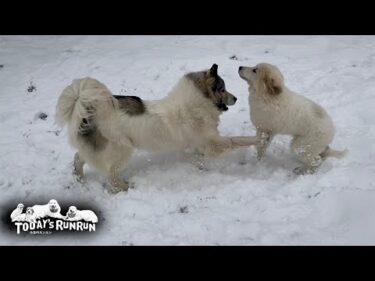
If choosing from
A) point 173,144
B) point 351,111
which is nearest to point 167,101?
point 173,144

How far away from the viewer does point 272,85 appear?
5730mm

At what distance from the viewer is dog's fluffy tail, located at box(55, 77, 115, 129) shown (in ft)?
17.1

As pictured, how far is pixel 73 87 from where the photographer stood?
17.3ft

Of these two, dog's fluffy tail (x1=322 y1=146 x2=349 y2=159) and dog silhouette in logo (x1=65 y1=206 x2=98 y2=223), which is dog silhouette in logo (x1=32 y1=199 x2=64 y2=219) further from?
dog's fluffy tail (x1=322 y1=146 x2=349 y2=159)

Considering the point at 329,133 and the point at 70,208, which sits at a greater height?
the point at 329,133

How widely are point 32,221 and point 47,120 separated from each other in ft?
9.11

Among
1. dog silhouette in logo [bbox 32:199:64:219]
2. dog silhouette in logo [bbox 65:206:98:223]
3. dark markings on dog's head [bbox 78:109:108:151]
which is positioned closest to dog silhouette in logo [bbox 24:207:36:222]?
dog silhouette in logo [bbox 32:199:64:219]

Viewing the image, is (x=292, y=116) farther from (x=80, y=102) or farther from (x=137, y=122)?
(x=80, y=102)

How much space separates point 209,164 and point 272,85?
148cm

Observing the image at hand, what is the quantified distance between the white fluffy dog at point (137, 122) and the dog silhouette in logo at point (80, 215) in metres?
0.67

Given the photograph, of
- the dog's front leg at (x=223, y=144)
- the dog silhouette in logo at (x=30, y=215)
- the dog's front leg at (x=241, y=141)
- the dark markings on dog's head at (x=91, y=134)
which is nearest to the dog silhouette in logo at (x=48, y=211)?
the dog silhouette in logo at (x=30, y=215)

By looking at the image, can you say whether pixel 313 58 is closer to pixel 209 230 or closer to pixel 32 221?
pixel 209 230

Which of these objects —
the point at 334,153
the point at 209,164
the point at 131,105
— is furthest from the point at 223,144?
the point at 334,153

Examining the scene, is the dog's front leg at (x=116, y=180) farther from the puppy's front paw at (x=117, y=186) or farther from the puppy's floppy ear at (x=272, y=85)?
the puppy's floppy ear at (x=272, y=85)
